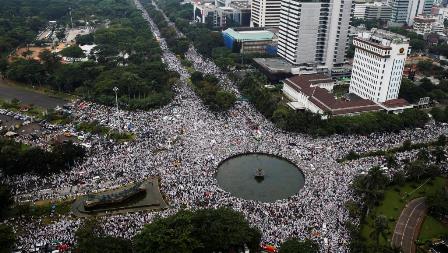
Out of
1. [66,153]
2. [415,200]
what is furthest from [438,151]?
[66,153]

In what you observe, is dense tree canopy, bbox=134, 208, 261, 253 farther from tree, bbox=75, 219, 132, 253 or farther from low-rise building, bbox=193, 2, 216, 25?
low-rise building, bbox=193, 2, 216, 25

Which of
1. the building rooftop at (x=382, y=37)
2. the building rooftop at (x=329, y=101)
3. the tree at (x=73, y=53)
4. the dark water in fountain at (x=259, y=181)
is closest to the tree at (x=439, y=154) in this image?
the dark water in fountain at (x=259, y=181)

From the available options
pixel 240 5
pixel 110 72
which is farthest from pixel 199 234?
pixel 240 5

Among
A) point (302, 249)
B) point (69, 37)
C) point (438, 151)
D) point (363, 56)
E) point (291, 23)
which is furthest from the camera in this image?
point (69, 37)

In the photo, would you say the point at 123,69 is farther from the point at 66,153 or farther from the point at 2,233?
the point at 2,233

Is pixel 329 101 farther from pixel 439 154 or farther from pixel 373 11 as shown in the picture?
pixel 373 11

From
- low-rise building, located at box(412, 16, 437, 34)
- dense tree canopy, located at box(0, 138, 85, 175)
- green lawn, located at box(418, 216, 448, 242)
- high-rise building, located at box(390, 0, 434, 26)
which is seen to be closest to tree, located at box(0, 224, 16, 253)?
dense tree canopy, located at box(0, 138, 85, 175)

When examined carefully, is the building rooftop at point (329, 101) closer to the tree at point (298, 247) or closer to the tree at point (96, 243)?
the tree at point (298, 247)
